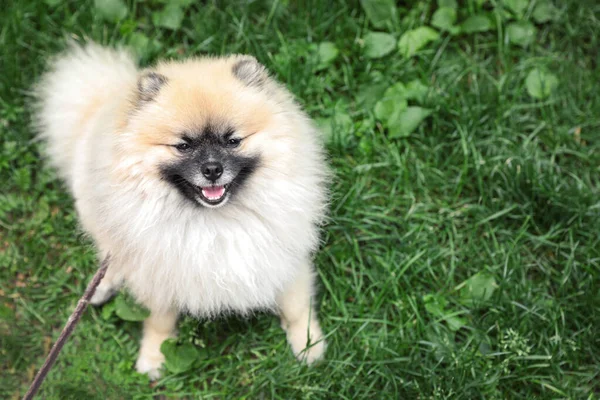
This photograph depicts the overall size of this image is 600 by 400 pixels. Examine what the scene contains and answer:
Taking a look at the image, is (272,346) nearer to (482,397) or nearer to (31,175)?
(482,397)

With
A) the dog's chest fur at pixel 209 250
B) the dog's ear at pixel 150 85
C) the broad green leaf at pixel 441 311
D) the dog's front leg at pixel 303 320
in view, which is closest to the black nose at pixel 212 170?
the dog's chest fur at pixel 209 250

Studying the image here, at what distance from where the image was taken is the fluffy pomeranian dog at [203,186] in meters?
2.09

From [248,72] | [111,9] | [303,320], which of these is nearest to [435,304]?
[303,320]

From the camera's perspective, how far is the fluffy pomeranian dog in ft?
6.86

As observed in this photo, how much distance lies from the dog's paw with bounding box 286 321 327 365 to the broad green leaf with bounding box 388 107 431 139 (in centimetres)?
105

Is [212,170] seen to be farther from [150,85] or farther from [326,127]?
[326,127]

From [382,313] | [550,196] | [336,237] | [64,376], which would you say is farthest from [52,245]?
[550,196]

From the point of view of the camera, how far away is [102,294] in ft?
9.71

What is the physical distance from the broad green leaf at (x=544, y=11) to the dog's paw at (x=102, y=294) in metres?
2.66

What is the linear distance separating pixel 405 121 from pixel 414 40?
1.62 ft

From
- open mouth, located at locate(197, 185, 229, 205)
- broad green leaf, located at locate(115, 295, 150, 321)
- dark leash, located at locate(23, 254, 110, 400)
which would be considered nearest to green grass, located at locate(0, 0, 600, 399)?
broad green leaf, located at locate(115, 295, 150, 321)

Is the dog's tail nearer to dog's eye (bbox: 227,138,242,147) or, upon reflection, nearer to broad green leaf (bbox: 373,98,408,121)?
dog's eye (bbox: 227,138,242,147)

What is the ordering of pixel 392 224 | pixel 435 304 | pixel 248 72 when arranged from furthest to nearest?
pixel 392 224 < pixel 435 304 < pixel 248 72


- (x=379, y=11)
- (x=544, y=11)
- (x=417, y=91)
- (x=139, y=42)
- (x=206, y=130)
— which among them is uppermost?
(x=206, y=130)
